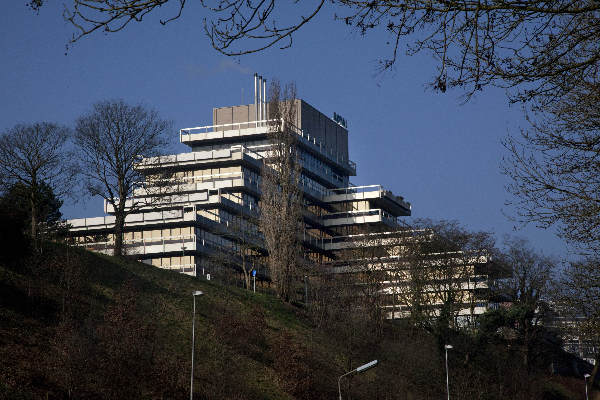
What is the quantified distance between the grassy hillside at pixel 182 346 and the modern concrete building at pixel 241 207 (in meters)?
9.46

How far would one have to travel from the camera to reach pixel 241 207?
99062mm

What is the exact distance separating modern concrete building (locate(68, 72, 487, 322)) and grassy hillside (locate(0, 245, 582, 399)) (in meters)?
9.46

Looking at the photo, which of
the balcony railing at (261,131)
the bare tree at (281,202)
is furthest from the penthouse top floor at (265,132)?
the bare tree at (281,202)

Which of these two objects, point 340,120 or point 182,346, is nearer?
point 182,346

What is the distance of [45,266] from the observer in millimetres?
45875

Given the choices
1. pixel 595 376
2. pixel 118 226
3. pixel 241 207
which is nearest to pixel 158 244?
pixel 241 207

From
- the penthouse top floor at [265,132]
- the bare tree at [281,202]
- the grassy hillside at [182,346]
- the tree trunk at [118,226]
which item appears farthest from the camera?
the penthouse top floor at [265,132]

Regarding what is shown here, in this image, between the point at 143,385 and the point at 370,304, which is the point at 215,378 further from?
the point at 370,304

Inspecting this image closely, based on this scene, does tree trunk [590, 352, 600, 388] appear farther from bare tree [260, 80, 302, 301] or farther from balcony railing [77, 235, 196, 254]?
balcony railing [77, 235, 196, 254]

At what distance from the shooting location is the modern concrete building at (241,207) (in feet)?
284

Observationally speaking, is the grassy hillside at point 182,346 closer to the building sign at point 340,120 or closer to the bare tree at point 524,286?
the bare tree at point 524,286

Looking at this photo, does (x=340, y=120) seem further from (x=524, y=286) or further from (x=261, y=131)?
(x=524, y=286)

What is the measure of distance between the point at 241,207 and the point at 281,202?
29396 mm

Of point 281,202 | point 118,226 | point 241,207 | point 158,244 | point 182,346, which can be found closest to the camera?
point 182,346
